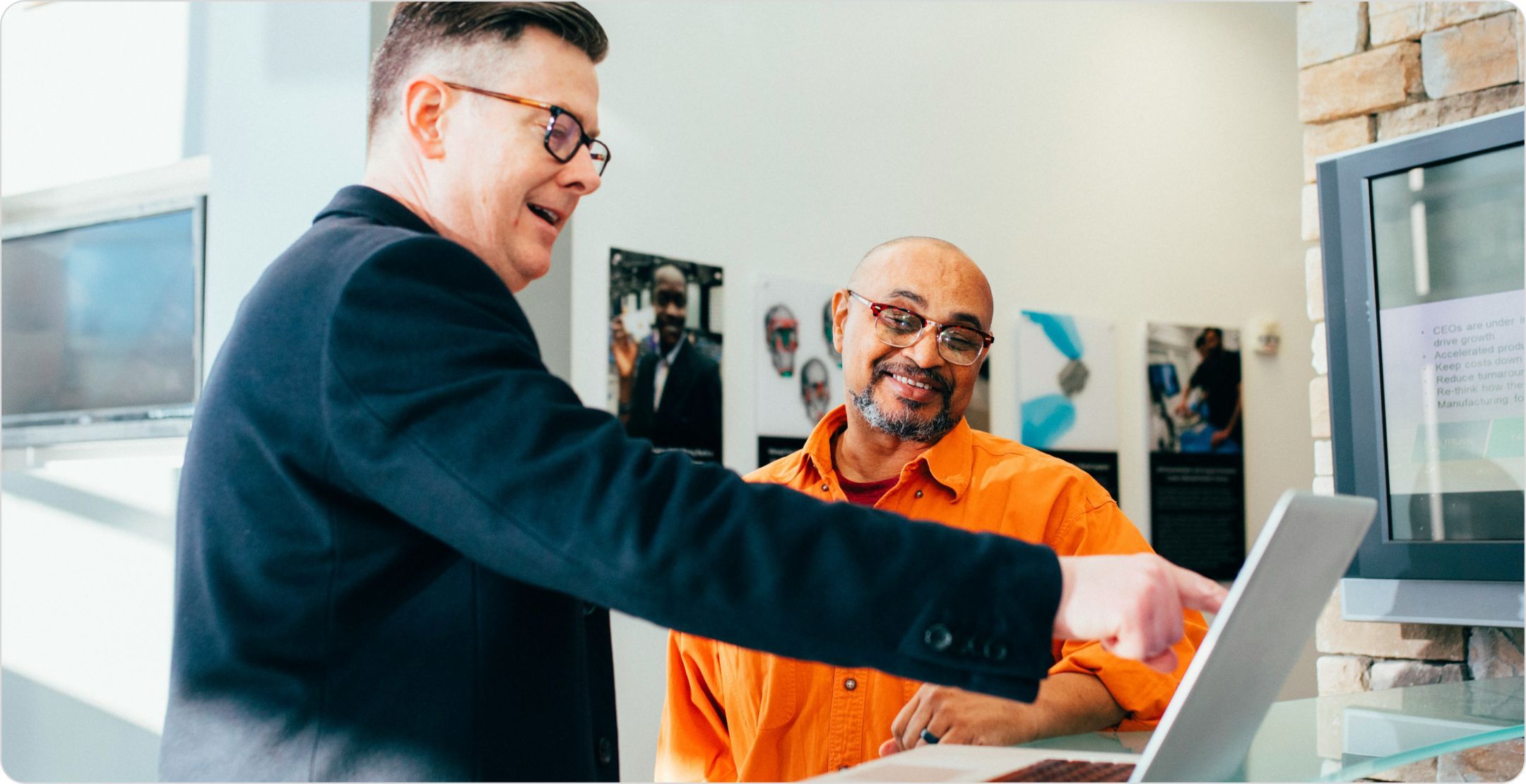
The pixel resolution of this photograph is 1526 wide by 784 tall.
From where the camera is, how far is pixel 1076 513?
221cm

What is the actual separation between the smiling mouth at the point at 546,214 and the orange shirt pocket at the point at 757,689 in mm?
959

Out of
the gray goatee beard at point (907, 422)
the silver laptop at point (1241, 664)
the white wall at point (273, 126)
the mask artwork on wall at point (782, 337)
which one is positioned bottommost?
the silver laptop at point (1241, 664)

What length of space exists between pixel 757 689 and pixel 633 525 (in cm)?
128

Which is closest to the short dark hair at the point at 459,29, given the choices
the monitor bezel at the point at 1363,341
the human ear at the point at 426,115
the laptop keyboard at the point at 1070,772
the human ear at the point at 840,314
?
the human ear at the point at 426,115

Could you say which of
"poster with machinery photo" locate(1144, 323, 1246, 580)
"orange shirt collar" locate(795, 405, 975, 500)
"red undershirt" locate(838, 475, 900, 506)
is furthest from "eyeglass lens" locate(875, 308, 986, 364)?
"poster with machinery photo" locate(1144, 323, 1246, 580)

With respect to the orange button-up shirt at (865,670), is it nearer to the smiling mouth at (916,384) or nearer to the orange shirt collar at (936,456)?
the orange shirt collar at (936,456)

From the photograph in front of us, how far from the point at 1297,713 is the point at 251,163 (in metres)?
3.04

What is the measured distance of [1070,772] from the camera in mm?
1273

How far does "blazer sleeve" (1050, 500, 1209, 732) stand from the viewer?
6.35 feet

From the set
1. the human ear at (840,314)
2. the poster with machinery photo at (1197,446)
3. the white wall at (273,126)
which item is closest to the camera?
the human ear at (840,314)

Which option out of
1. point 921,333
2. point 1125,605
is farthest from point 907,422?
point 1125,605

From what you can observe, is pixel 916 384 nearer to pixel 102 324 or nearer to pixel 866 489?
pixel 866 489

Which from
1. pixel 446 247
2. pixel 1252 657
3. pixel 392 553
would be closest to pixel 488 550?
pixel 392 553

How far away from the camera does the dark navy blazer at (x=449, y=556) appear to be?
3.12 ft
